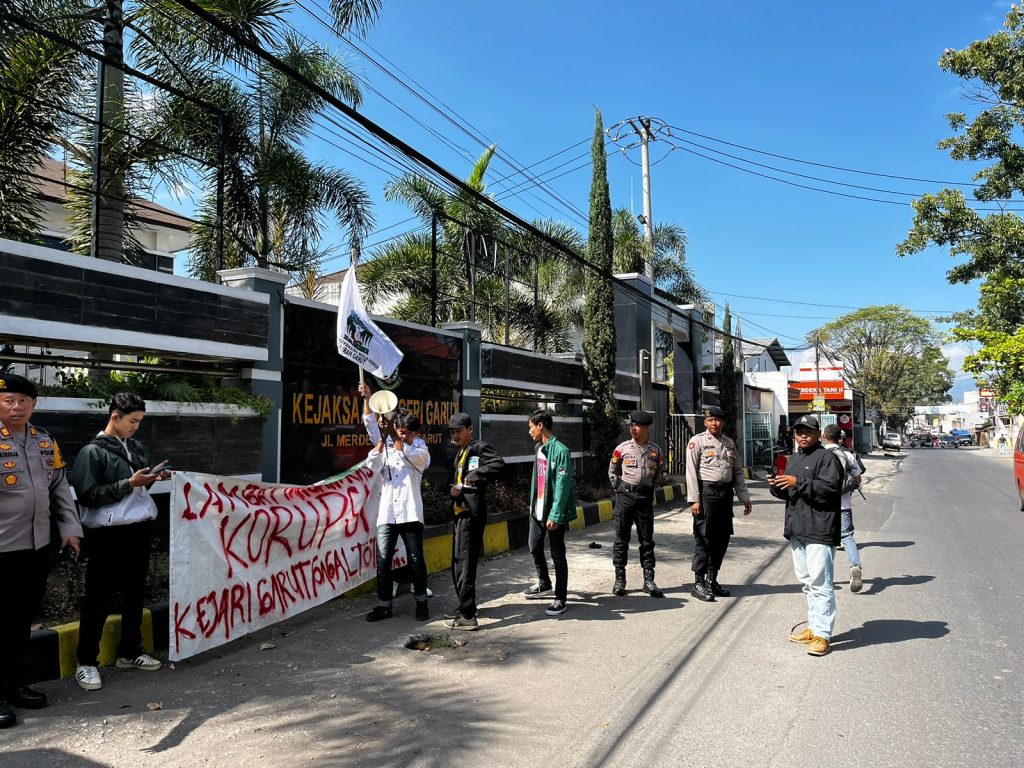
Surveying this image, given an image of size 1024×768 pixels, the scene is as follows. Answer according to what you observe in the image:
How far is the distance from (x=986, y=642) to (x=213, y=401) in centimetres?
696

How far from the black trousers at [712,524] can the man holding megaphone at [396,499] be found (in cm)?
260

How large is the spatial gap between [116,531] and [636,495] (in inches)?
170

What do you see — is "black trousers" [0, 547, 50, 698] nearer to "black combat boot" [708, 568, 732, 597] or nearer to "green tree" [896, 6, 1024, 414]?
"black combat boot" [708, 568, 732, 597]

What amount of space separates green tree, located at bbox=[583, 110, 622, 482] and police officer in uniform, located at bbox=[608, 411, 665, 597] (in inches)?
346

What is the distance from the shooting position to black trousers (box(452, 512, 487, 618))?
5.54 meters

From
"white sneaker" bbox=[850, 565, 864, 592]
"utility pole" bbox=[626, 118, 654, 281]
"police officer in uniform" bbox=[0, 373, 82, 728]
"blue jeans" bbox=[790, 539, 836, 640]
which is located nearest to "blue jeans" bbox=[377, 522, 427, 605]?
"police officer in uniform" bbox=[0, 373, 82, 728]

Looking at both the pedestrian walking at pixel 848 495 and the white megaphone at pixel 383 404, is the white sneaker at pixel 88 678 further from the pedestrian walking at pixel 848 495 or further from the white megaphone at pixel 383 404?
the pedestrian walking at pixel 848 495

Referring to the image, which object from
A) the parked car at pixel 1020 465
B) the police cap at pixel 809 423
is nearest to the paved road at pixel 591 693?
the police cap at pixel 809 423

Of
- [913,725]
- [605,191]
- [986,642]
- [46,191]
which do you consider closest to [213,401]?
[913,725]

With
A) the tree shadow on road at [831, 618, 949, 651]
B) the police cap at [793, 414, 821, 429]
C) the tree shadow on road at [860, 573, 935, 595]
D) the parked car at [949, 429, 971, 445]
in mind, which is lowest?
the parked car at [949, 429, 971, 445]

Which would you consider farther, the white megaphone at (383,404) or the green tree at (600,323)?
the green tree at (600,323)

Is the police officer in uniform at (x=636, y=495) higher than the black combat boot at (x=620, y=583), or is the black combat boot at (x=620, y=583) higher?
the police officer in uniform at (x=636, y=495)

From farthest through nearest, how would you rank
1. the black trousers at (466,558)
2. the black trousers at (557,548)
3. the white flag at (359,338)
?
the white flag at (359,338)
the black trousers at (557,548)
the black trousers at (466,558)

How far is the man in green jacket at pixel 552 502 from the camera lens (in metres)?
5.99
